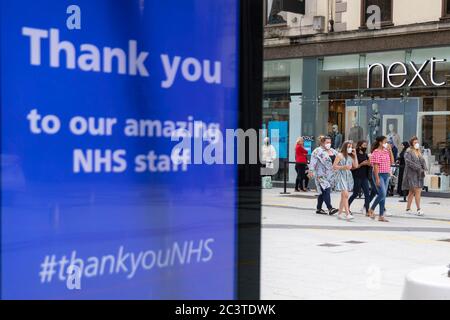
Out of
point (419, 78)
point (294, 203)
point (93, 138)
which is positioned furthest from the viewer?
point (419, 78)

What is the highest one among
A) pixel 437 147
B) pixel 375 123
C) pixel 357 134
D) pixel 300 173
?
pixel 375 123

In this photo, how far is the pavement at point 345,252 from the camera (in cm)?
715

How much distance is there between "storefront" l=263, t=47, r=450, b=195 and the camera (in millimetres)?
20047

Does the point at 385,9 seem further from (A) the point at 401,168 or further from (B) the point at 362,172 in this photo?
(B) the point at 362,172

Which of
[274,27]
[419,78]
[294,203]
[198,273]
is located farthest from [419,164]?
[198,273]

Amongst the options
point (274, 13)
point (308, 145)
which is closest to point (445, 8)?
point (308, 145)

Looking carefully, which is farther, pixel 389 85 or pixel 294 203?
pixel 389 85

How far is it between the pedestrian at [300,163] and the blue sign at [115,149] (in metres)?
18.9

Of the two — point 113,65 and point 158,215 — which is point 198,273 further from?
point 113,65

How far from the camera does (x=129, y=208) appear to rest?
2221mm

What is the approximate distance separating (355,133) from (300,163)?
2.31 meters

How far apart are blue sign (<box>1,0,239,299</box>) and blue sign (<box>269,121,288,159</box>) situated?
856 inches

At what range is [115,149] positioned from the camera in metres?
2.21
